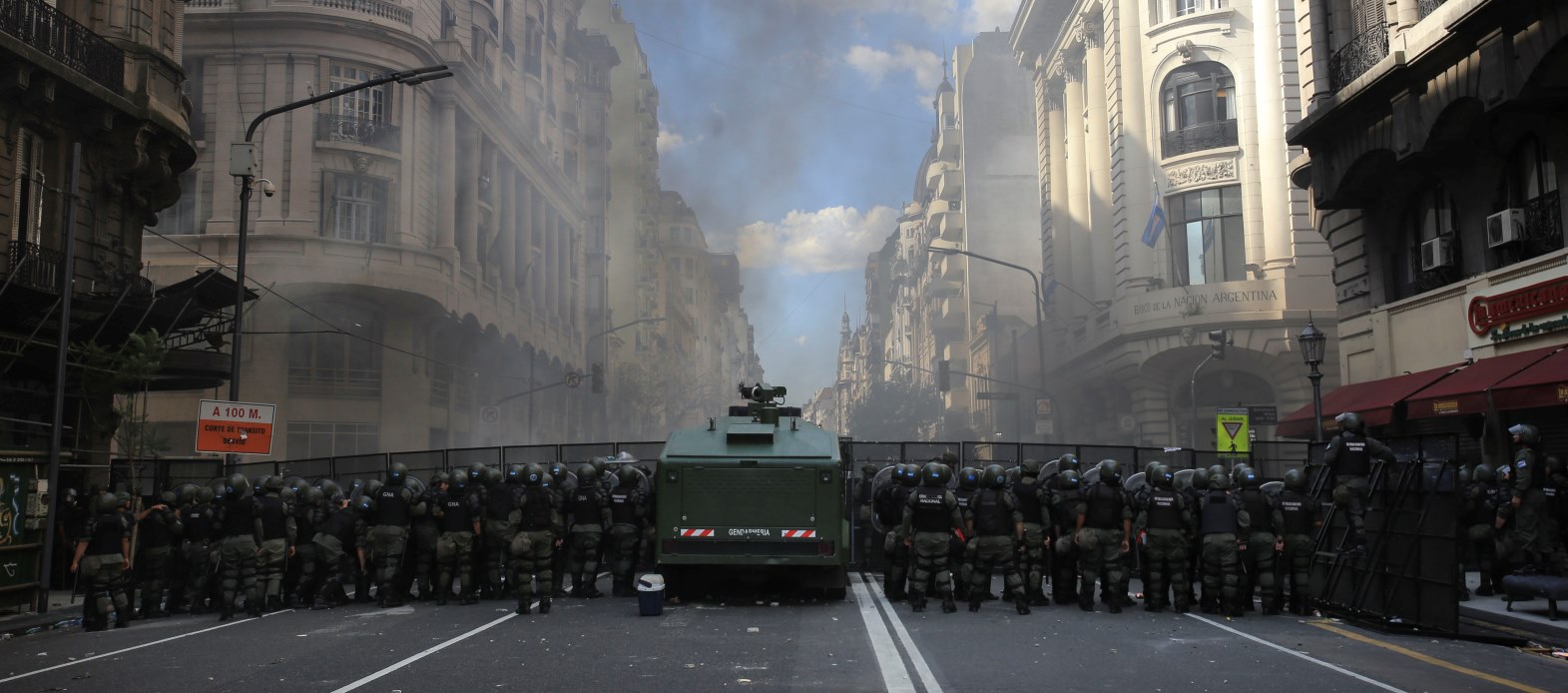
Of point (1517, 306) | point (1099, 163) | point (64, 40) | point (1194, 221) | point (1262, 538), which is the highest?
point (1099, 163)

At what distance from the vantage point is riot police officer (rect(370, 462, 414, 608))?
46.8 ft

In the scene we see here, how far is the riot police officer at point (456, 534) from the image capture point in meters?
14.2

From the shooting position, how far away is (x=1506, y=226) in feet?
59.3

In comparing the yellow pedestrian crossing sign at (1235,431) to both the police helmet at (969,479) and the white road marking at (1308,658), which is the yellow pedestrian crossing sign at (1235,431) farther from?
the white road marking at (1308,658)

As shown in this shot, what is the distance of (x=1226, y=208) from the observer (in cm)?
3784

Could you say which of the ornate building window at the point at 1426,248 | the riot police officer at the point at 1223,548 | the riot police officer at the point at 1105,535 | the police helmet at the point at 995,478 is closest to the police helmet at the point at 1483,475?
the riot police officer at the point at 1223,548

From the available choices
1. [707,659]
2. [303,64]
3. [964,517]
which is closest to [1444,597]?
[964,517]

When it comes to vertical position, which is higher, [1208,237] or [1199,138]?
[1199,138]

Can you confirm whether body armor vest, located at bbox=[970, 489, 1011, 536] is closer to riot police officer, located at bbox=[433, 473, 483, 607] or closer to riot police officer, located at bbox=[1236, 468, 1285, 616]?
riot police officer, located at bbox=[1236, 468, 1285, 616]

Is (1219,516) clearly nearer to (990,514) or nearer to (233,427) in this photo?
(990,514)

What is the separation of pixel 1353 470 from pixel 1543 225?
7.52 metres

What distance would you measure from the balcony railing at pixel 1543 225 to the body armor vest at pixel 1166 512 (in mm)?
8434

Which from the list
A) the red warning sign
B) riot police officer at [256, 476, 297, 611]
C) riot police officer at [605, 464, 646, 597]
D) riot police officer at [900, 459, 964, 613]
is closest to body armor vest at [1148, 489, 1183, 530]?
riot police officer at [900, 459, 964, 613]

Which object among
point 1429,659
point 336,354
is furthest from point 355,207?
point 1429,659
